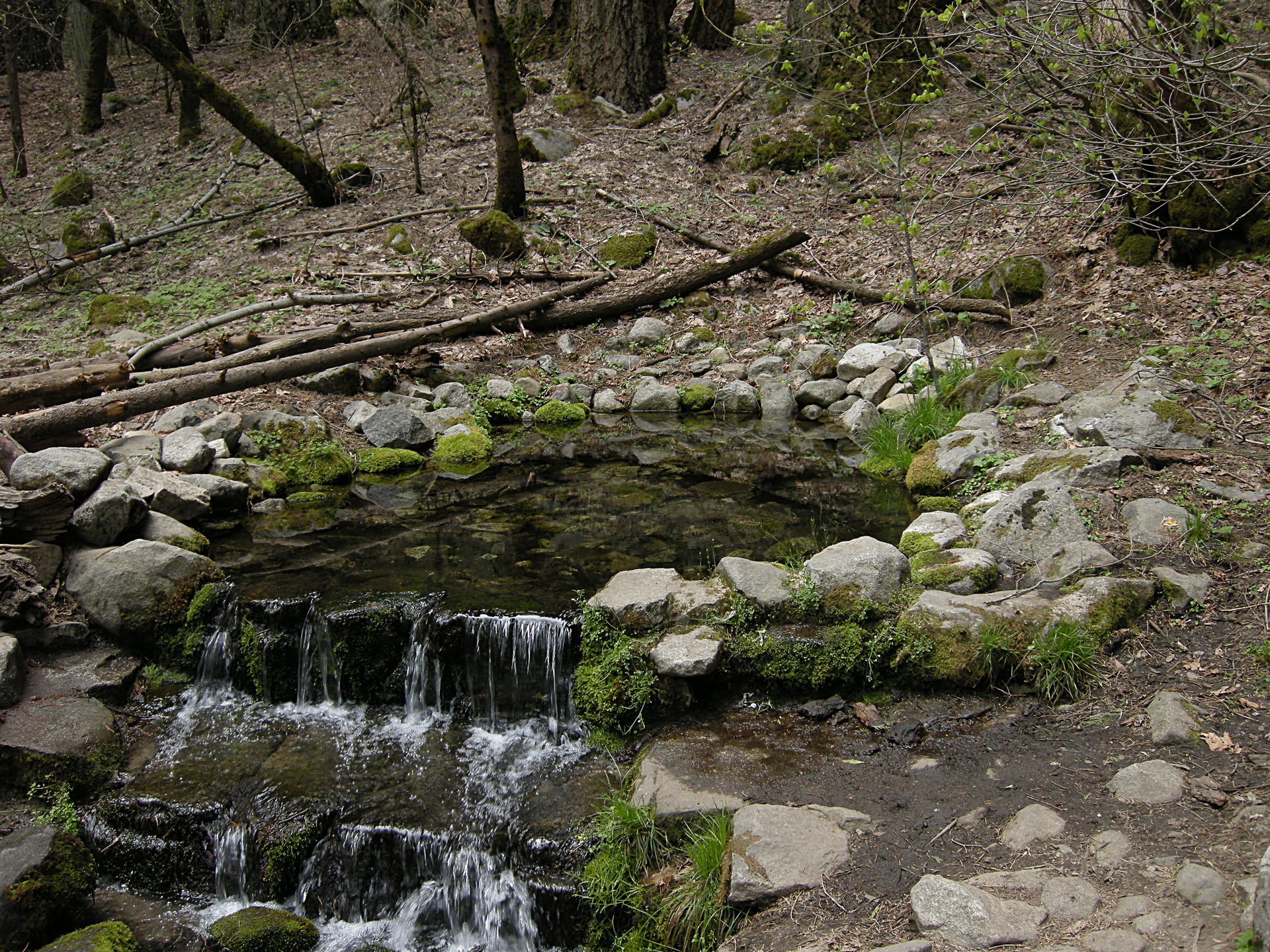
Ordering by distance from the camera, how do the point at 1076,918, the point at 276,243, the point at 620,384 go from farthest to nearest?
the point at 276,243 → the point at 620,384 → the point at 1076,918

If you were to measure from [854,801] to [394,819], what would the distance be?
88.4 inches

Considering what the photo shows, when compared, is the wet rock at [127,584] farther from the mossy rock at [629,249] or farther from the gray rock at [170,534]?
the mossy rock at [629,249]

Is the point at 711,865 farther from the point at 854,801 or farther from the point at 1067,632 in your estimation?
the point at 1067,632

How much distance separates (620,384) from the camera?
33.5ft

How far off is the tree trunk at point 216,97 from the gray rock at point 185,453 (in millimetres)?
7146

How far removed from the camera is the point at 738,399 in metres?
9.66

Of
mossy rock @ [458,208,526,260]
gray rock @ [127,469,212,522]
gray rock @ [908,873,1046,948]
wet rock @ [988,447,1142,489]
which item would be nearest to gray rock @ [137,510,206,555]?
gray rock @ [127,469,212,522]

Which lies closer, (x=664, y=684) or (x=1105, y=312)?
(x=664, y=684)

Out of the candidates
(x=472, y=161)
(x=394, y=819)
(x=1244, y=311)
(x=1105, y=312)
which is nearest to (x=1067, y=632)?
(x=394, y=819)

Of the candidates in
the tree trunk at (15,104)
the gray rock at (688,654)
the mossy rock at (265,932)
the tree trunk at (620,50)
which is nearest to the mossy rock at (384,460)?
the gray rock at (688,654)

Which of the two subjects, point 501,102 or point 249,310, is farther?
point 501,102

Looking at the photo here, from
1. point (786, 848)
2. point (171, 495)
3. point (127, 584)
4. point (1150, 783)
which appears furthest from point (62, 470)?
point (1150, 783)

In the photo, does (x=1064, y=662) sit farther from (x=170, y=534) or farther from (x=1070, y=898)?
(x=170, y=534)

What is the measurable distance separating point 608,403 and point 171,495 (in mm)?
4919
